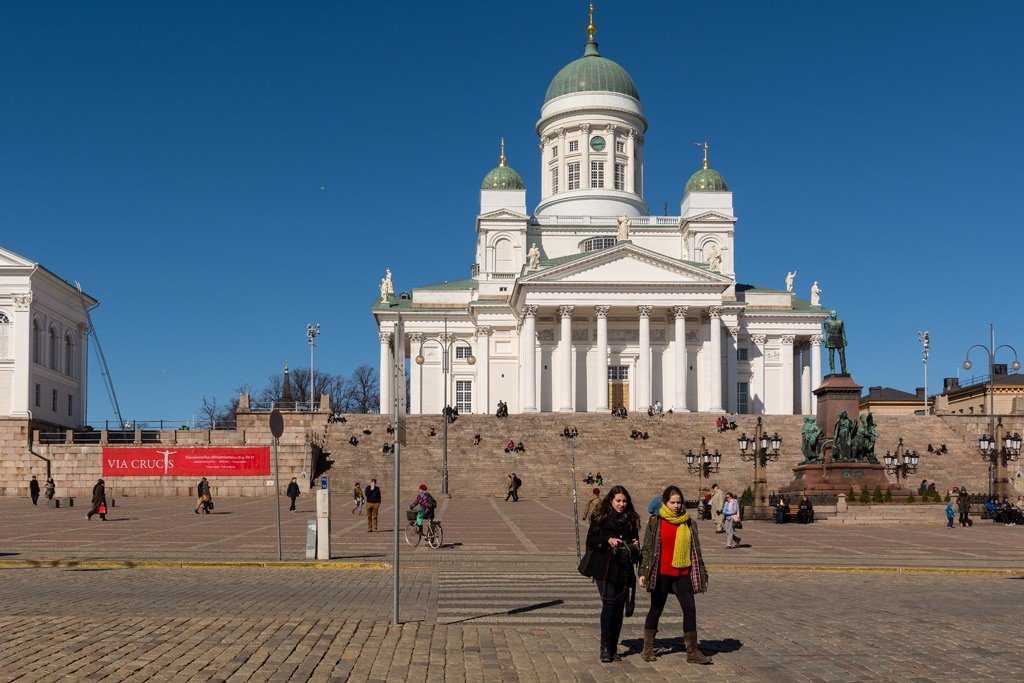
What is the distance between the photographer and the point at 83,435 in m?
70.4

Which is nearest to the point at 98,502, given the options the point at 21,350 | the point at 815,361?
the point at 21,350

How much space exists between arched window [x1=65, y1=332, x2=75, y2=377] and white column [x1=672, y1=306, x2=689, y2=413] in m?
Answer: 41.1

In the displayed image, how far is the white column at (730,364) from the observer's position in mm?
91688

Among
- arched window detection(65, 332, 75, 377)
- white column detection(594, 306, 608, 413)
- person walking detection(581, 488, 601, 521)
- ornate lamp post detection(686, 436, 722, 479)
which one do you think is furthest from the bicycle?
arched window detection(65, 332, 75, 377)

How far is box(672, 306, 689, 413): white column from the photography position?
8350 centimetres

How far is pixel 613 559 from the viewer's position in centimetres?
1202

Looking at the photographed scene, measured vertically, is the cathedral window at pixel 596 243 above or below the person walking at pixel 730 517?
above

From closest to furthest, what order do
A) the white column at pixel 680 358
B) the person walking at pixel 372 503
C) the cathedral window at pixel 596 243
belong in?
the person walking at pixel 372 503 < the white column at pixel 680 358 < the cathedral window at pixel 596 243

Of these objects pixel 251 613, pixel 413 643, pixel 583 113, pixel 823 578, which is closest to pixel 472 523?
pixel 823 578

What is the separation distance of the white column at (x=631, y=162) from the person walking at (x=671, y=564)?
90214 mm

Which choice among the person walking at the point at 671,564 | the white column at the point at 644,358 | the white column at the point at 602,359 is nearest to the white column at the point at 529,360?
the white column at the point at 602,359

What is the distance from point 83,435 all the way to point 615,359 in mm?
37535

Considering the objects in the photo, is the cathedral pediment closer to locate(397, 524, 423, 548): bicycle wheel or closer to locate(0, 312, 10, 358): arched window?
locate(0, 312, 10, 358): arched window

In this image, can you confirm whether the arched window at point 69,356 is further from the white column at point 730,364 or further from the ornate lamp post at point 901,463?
the ornate lamp post at point 901,463
